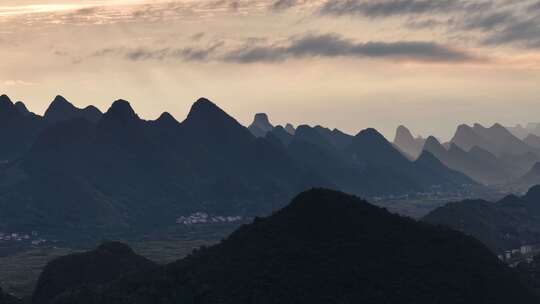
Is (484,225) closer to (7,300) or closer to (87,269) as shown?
(87,269)

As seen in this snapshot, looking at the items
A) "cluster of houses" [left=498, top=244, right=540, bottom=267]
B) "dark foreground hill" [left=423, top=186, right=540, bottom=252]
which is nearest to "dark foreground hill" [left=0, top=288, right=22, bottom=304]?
"cluster of houses" [left=498, top=244, right=540, bottom=267]

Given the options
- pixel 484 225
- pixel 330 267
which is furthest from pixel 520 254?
pixel 330 267

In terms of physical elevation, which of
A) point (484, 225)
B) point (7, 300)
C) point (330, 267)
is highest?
point (330, 267)

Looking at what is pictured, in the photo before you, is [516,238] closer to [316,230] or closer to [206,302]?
[316,230]

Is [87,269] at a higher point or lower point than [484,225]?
higher

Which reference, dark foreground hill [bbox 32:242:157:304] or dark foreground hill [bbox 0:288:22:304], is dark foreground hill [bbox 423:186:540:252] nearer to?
dark foreground hill [bbox 32:242:157:304]

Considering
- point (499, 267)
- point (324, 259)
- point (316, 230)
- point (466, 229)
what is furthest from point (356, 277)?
point (466, 229)

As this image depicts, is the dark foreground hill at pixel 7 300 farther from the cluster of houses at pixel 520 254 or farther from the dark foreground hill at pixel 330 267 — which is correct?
the cluster of houses at pixel 520 254

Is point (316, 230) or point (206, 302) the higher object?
point (316, 230)

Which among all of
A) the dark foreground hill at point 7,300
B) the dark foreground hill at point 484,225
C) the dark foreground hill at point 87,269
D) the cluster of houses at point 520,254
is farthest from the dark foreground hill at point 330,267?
the dark foreground hill at point 484,225
